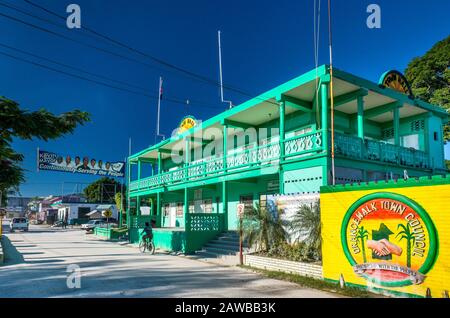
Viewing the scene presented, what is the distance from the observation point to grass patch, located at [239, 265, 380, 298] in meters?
7.53

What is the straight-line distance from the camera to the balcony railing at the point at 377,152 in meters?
12.4

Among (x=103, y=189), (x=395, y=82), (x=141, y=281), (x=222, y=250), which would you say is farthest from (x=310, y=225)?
(x=103, y=189)

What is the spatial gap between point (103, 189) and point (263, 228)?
190 ft

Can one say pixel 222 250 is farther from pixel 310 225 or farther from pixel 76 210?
pixel 76 210

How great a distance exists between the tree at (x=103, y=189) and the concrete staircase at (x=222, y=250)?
52286 mm

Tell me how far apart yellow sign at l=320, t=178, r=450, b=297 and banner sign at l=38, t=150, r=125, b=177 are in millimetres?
25276

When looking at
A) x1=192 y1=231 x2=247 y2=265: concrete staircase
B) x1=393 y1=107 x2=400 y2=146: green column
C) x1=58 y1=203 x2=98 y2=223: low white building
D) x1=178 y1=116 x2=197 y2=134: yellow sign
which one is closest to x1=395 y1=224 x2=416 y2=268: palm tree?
x1=192 y1=231 x2=247 y2=265: concrete staircase

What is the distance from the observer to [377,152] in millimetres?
13766

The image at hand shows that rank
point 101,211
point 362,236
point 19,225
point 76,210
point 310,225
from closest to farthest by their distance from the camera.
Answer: point 362,236 < point 310,225 < point 19,225 < point 101,211 < point 76,210

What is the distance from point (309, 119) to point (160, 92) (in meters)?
13.1

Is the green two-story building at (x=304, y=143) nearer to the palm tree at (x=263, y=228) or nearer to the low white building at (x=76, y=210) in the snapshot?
the palm tree at (x=263, y=228)

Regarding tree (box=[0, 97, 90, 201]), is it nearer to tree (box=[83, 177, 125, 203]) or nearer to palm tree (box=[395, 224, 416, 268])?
palm tree (box=[395, 224, 416, 268])
